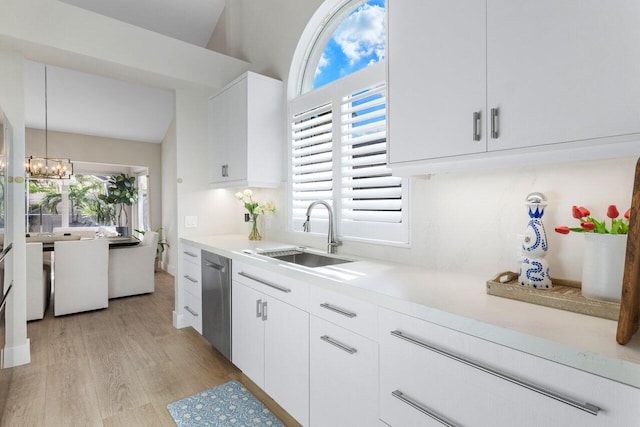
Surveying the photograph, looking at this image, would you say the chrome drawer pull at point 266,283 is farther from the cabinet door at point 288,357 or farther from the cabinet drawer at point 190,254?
the cabinet drawer at point 190,254

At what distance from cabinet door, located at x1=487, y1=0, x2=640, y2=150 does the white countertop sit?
56 centimetres

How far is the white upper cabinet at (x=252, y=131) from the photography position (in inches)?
111

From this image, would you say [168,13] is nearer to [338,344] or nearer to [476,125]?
[476,125]

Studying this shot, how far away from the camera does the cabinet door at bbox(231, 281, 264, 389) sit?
6.72 feet

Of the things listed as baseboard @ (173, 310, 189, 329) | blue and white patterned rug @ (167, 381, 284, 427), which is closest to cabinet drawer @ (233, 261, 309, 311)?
blue and white patterned rug @ (167, 381, 284, 427)

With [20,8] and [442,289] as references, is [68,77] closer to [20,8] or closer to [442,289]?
[20,8]

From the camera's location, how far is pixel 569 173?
4.27 ft

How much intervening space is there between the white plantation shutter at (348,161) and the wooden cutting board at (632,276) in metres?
1.14

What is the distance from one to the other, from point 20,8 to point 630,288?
3.52 metres

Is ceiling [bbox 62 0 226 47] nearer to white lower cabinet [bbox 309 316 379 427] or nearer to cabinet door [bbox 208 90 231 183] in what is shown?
cabinet door [bbox 208 90 231 183]

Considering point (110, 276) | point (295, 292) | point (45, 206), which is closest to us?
point (295, 292)

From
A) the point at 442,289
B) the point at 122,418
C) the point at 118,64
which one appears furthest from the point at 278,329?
the point at 118,64

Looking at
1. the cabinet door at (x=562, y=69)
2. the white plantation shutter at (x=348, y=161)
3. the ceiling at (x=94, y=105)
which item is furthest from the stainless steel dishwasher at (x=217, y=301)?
the ceiling at (x=94, y=105)

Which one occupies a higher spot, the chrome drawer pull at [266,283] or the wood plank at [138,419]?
the chrome drawer pull at [266,283]
